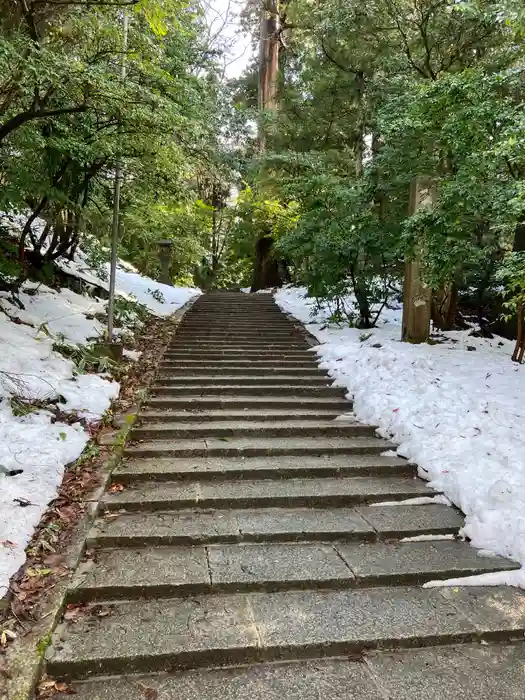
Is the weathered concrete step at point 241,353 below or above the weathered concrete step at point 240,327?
below

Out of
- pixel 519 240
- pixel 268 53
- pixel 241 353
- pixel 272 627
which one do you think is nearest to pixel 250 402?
pixel 241 353

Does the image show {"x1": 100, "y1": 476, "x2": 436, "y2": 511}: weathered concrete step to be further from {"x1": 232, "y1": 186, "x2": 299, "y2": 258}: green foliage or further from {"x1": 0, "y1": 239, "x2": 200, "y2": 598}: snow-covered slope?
{"x1": 232, "y1": 186, "x2": 299, "y2": 258}: green foliage

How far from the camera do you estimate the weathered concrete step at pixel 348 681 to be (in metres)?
2.24

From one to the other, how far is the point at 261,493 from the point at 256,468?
37 cm

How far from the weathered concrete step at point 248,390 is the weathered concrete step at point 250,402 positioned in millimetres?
96

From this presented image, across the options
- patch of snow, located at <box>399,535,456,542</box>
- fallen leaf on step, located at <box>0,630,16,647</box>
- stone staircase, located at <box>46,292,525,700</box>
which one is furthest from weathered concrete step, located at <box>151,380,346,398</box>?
fallen leaf on step, located at <box>0,630,16,647</box>

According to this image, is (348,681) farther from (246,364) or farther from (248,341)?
(248,341)

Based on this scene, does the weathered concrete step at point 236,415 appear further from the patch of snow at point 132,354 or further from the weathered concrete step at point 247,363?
the patch of snow at point 132,354

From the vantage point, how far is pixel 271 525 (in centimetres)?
359

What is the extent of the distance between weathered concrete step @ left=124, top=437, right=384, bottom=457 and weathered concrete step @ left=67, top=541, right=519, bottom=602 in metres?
1.38

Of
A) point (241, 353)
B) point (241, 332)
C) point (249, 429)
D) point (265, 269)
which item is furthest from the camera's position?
point (265, 269)

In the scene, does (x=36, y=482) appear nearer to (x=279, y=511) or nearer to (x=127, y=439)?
(x=127, y=439)

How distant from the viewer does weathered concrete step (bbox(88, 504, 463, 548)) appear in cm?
335

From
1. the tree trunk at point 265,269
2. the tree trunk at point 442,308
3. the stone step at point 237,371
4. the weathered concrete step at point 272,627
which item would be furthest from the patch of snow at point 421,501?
the tree trunk at point 265,269
